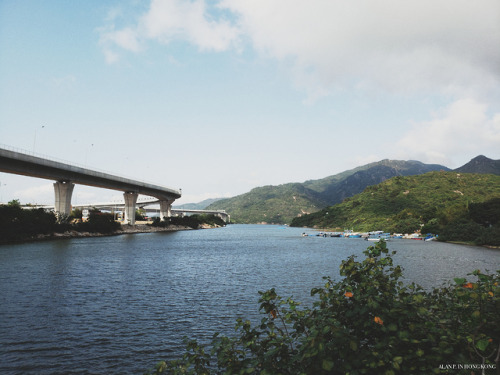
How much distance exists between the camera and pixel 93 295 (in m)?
28.2

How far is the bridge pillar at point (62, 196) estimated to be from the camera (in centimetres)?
9419

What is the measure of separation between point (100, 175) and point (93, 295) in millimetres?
89368

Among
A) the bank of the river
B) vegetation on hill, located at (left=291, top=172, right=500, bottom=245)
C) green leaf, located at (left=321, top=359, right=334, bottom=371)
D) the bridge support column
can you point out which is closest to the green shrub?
the bank of the river

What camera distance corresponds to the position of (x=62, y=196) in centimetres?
→ 9469

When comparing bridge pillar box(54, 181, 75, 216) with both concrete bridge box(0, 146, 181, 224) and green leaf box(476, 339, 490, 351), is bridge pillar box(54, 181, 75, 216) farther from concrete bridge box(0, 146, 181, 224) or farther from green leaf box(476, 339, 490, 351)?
green leaf box(476, 339, 490, 351)

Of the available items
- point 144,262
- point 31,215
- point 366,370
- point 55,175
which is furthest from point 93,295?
point 55,175

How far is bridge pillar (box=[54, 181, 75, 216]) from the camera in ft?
309

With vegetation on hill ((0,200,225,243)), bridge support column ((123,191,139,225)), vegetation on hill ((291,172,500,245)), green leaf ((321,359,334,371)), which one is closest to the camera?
green leaf ((321,359,334,371))

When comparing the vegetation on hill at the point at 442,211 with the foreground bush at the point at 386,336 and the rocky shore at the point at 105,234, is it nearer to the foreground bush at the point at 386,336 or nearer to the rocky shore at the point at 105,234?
the foreground bush at the point at 386,336

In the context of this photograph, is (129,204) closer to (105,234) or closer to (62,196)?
(105,234)

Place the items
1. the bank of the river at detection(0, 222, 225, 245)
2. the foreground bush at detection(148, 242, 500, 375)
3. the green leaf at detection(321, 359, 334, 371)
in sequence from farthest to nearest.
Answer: the bank of the river at detection(0, 222, 225, 245) < the foreground bush at detection(148, 242, 500, 375) < the green leaf at detection(321, 359, 334, 371)

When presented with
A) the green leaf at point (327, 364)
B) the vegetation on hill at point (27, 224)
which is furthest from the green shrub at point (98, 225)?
the green leaf at point (327, 364)

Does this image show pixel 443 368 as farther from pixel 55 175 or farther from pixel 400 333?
pixel 55 175

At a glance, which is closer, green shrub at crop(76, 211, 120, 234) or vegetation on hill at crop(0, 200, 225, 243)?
vegetation on hill at crop(0, 200, 225, 243)
